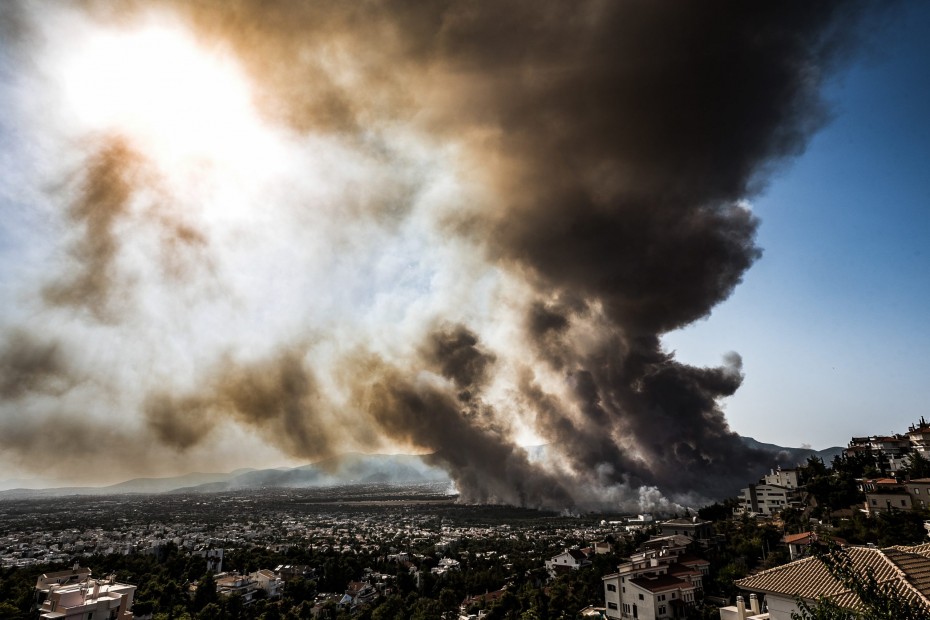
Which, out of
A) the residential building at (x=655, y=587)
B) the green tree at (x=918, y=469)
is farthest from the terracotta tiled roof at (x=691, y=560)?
the green tree at (x=918, y=469)

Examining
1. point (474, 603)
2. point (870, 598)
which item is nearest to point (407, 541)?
point (474, 603)

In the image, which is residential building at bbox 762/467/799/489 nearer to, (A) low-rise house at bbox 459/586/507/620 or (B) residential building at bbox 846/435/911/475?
(B) residential building at bbox 846/435/911/475

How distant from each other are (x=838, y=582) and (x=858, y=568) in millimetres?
884

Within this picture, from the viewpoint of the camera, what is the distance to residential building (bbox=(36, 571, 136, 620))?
89.0 ft

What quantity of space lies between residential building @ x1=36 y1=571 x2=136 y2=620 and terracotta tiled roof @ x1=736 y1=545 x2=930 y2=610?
3348 centimetres

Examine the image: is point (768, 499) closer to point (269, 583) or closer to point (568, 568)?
point (568, 568)

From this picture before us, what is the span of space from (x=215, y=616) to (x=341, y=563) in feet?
69.8

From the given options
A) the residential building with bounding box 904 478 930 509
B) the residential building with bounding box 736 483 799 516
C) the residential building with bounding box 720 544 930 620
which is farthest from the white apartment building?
the residential building with bounding box 736 483 799 516

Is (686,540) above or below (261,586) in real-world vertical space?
above

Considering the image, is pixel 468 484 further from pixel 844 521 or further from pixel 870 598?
pixel 870 598

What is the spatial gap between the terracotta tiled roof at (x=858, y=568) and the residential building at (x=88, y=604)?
3348cm

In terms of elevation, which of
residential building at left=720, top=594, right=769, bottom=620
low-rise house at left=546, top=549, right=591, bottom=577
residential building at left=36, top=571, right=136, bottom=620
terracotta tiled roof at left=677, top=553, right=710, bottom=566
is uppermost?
residential building at left=720, top=594, right=769, bottom=620

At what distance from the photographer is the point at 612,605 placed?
29.9m

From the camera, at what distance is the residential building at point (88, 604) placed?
27141 millimetres
